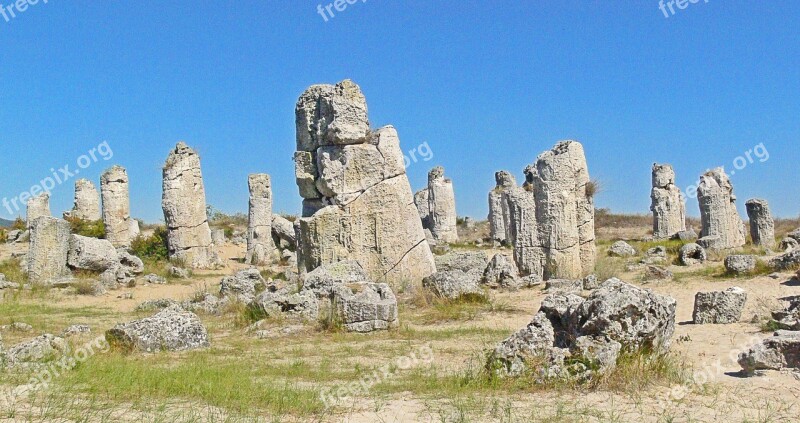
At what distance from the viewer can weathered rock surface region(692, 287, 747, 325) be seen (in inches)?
341

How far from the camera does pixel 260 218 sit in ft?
77.3

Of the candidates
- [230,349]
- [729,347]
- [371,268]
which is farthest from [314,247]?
[729,347]

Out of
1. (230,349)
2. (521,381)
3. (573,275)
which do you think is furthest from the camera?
(573,275)

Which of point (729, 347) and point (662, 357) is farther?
point (729, 347)

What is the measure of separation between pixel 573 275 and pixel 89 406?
33.9 feet

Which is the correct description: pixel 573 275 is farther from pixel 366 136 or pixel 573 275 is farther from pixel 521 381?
pixel 521 381

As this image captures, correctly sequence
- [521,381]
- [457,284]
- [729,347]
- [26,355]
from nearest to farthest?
[521,381] < [26,355] < [729,347] < [457,284]

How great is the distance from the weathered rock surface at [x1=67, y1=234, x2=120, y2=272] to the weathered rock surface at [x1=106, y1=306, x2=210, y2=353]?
10195 mm

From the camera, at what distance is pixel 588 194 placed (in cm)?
1469

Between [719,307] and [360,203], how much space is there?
5.86m

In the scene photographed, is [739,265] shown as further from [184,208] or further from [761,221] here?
[184,208]

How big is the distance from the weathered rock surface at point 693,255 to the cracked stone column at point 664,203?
31.5ft

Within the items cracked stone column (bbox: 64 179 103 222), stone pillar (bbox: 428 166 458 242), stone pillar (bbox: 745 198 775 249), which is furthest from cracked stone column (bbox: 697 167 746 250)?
cracked stone column (bbox: 64 179 103 222)

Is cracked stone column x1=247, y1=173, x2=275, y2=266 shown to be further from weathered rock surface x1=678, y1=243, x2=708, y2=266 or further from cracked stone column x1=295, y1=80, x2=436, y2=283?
weathered rock surface x1=678, y1=243, x2=708, y2=266
